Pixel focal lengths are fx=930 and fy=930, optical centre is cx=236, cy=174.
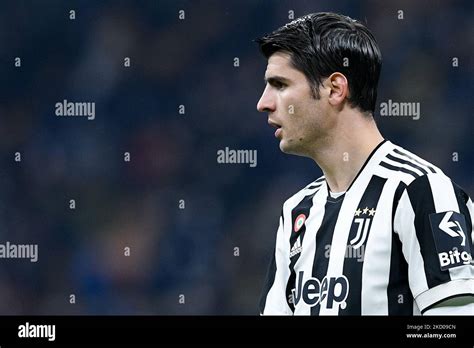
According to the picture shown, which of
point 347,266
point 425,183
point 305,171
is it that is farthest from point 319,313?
point 305,171

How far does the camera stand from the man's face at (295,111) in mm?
2943

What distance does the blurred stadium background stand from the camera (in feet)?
19.8

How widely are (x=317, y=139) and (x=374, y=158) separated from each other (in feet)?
0.68

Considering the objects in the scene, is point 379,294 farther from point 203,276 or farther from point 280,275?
point 203,276

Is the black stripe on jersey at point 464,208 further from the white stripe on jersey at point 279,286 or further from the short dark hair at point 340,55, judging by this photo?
the white stripe on jersey at point 279,286

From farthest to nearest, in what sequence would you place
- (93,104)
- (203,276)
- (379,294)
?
(93,104) → (203,276) → (379,294)

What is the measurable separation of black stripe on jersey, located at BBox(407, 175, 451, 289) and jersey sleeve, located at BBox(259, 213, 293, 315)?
0.56 m

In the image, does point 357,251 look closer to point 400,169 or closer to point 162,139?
point 400,169

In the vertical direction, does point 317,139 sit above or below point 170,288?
above

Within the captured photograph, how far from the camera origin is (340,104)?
297 centimetres

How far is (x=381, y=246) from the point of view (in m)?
2.63
